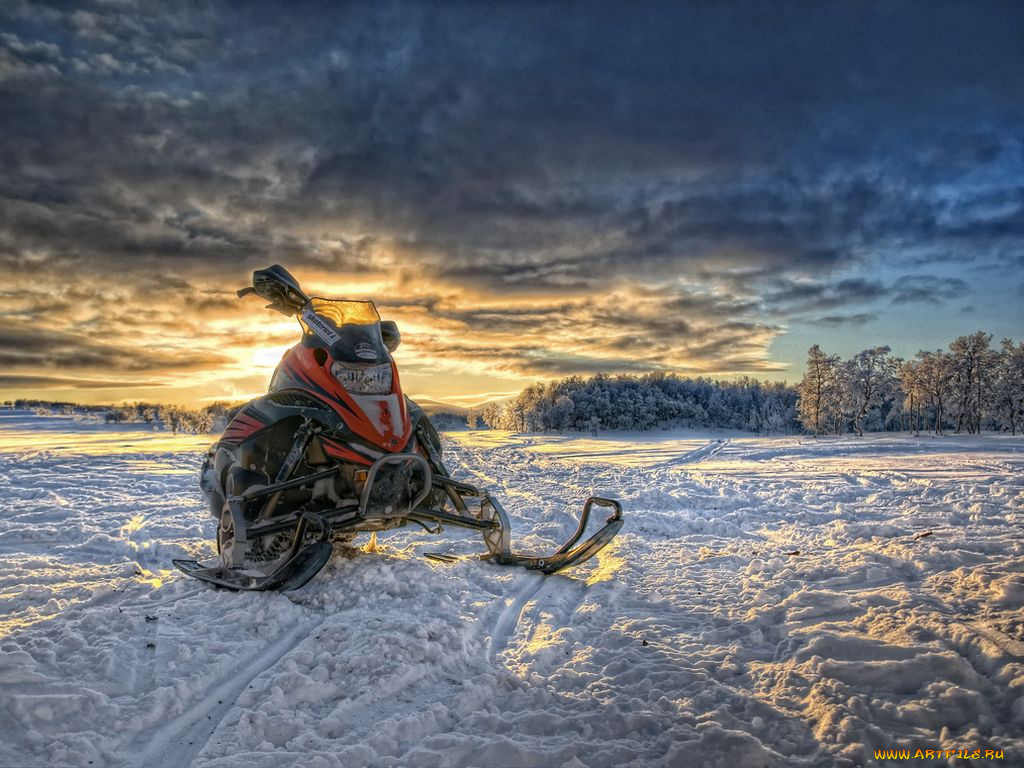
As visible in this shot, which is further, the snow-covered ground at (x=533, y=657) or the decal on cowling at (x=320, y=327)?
the decal on cowling at (x=320, y=327)

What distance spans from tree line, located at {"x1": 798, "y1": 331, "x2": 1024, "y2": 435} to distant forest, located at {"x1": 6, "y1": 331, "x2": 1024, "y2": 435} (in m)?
0.11

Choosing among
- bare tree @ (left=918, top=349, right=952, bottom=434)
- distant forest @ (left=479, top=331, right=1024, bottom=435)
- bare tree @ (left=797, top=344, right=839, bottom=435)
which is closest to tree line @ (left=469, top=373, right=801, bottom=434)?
distant forest @ (left=479, top=331, right=1024, bottom=435)

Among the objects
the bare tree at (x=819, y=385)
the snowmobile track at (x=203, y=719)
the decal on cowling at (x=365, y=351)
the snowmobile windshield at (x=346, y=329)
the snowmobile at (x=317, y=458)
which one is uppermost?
the bare tree at (x=819, y=385)

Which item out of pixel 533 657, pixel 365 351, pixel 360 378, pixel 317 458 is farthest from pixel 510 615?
pixel 365 351

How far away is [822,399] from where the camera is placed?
65688 mm

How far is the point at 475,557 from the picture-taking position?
243 inches

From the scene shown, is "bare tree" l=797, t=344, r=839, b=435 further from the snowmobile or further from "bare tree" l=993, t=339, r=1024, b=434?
the snowmobile

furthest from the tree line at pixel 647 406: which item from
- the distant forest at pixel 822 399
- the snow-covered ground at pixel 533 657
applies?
the snow-covered ground at pixel 533 657

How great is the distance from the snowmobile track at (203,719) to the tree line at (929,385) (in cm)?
6839

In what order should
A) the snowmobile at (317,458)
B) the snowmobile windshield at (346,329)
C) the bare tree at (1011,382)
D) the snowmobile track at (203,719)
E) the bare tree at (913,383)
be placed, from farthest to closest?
→ the bare tree at (913,383), the bare tree at (1011,382), the snowmobile windshield at (346,329), the snowmobile at (317,458), the snowmobile track at (203,719)

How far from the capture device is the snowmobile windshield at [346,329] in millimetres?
5180

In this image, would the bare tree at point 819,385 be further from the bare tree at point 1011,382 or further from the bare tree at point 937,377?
the bare tree at point 1011,382

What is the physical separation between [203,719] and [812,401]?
7333 centimetres

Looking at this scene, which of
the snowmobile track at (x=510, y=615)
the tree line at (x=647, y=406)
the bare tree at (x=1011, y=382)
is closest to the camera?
the snowmobile track at (x=510, y=615)
